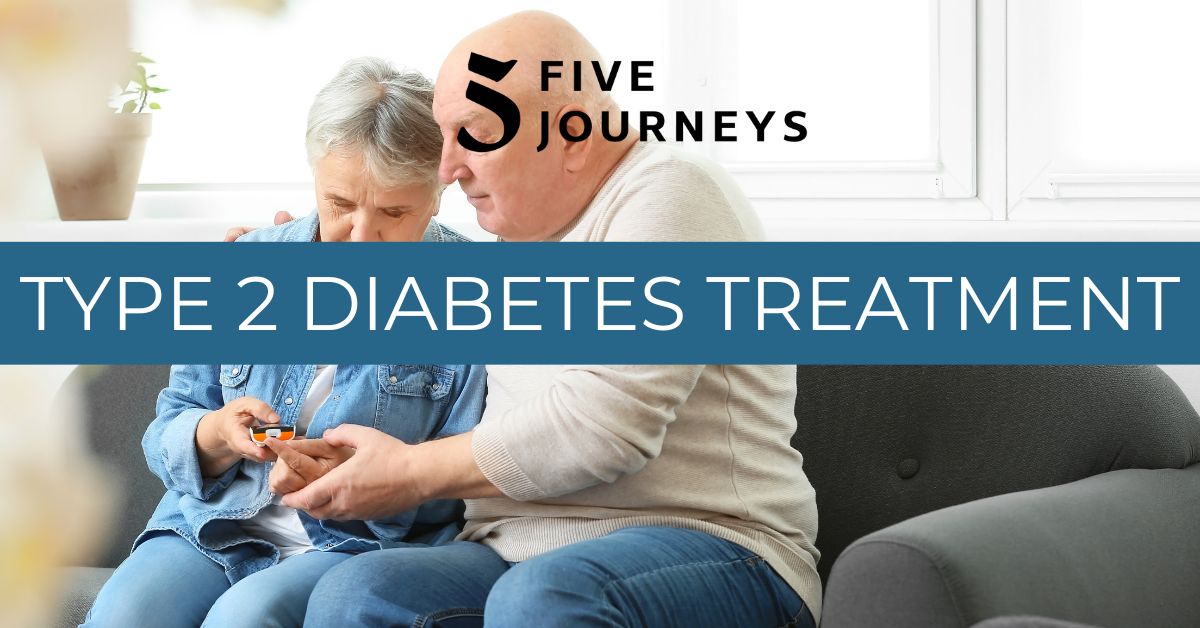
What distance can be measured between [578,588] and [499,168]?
0.46 meters

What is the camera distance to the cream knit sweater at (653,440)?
1198 millimetres

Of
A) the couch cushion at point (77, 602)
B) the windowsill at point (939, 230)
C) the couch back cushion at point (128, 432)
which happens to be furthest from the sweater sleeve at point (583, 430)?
the couch back cushion at point (128, 432)

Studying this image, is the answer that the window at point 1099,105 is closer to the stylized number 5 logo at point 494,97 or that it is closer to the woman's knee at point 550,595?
the stylized number 5 logo at point 494,97

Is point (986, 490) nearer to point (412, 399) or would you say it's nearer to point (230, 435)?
point (412, 399)

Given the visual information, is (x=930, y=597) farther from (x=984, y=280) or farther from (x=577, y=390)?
(x=984, y=280)

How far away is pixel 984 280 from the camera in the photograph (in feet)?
4.79

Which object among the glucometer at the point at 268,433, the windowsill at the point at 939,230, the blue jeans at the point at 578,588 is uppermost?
the windowsill at the point at 939,230

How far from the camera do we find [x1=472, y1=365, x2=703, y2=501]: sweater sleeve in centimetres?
119

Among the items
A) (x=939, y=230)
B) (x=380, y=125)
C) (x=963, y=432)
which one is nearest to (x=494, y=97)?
(x=380, y=125)

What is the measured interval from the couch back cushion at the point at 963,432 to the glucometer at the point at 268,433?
0.69 m

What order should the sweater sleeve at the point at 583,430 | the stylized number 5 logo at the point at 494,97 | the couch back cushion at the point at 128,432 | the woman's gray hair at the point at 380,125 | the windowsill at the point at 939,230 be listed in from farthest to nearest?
1. the couch back cushion at the point at 128,432
2. the windowsill at the point at 939,230
3. the woman's gray hair at the point at 380,125
4. the stylized number 5 logo at the point at 494,97
5. the sweater sleeve at the point at 583,430

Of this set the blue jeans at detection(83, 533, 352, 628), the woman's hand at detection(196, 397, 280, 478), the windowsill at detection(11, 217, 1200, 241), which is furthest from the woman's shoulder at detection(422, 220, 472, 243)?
the windowsill at detection(11, 217, 1200, 241)

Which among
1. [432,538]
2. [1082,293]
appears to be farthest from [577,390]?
[1082,293]

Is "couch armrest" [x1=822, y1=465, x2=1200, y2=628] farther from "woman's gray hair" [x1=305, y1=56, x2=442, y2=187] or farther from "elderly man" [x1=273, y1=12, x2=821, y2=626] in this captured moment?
"woman's gray hair" [x1=305, y1=56, x2=442, y2=187]
